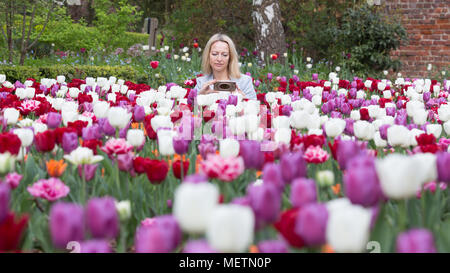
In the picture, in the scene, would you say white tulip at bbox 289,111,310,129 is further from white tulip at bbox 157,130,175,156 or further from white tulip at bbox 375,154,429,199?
white tulip at bbox 375,154,429,199

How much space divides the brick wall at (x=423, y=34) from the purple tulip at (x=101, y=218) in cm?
1091

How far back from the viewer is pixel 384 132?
2.32 metres

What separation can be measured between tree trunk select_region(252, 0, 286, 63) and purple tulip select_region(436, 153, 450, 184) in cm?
864

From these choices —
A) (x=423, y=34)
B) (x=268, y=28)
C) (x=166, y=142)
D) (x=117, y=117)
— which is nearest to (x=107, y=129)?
(x=117, y=117)

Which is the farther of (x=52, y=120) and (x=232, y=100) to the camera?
(x=232, y=100)

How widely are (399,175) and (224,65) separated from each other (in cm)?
406

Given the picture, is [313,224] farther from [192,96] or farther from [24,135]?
[192,96]

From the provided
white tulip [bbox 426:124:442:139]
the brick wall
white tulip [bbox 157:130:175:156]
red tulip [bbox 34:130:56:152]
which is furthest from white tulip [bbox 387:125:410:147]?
the brick wall

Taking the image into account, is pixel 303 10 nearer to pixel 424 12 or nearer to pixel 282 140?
pixel 424 12

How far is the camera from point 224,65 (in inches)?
201

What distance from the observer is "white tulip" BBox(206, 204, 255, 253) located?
3.00ft

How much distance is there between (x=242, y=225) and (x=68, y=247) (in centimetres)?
82
